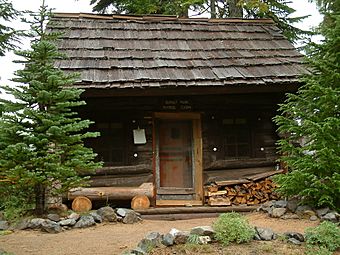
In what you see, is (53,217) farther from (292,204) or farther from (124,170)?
(292,204)

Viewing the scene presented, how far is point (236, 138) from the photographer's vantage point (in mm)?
9578

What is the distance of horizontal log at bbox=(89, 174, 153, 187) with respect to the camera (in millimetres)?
8734

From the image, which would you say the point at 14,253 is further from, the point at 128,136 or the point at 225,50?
the point at 225,50

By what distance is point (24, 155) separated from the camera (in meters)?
6.28

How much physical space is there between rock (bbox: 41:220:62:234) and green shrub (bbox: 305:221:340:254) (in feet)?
12.5

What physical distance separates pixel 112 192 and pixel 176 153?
2.16 meters

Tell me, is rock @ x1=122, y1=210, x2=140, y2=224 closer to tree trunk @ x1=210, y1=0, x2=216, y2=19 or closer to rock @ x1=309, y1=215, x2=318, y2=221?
rock @ x1=309, y1=215, x2=318, y2=221

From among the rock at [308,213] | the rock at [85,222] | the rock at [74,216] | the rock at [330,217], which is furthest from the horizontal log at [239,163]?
the rock at [74,216]

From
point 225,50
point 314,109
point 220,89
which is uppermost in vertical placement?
point 225,50

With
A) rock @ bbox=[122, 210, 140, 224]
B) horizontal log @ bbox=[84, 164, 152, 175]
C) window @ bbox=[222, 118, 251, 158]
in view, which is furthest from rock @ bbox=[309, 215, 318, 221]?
horizontal log @ bbox=[84, 164, 152, 175]

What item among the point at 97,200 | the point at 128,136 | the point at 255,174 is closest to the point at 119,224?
the point at 97,200

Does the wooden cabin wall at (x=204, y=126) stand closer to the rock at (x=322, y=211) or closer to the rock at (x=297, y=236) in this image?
the rock at (x=322, y=211)

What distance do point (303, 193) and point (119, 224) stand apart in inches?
129

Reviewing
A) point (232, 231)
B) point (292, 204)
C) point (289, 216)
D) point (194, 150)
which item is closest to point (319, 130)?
point (292, 204)
